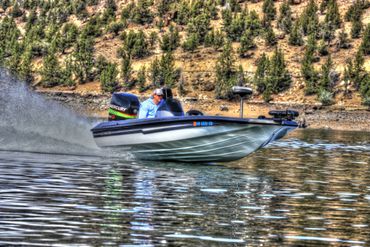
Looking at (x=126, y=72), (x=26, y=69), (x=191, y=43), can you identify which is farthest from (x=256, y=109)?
(x=26, y=69)

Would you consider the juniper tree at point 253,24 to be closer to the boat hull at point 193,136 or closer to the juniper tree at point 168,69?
the juniper tree at point 168,69

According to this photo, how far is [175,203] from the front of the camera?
1628 cm

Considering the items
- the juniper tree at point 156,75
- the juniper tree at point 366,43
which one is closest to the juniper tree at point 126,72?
the juniper tree at point 156,75

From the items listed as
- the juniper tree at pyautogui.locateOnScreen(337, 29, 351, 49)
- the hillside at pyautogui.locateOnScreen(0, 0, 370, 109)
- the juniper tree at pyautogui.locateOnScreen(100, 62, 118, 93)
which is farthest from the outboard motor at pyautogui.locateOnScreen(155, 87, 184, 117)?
the juniper tree at pyautogui.locateOnScreen(337, 29, 351, 49)

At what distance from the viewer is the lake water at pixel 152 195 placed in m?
13.1

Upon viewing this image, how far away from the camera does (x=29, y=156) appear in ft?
81.9

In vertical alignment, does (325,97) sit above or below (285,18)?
below

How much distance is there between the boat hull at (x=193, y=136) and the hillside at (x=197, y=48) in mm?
38815

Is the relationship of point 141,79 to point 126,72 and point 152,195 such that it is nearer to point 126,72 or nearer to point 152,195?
point 126,72

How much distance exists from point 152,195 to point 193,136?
641 cm

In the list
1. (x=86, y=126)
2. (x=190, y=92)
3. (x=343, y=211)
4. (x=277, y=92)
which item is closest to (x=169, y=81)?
(x=190, y=92)

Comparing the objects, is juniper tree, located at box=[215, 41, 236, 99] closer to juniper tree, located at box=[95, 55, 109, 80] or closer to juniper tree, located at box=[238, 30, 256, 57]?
A: juniper tree, located at box=[238, 30, 256, 57]

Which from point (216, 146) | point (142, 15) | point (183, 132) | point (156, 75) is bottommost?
point (216, 146)

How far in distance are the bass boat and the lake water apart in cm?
41
